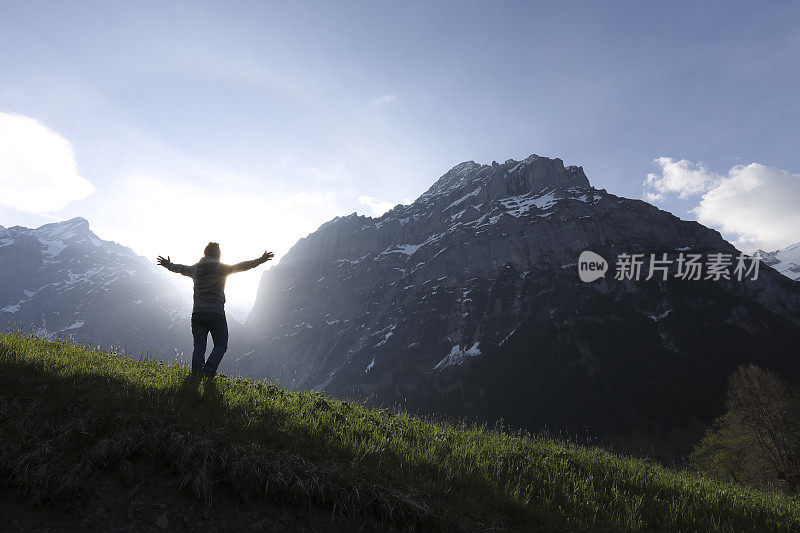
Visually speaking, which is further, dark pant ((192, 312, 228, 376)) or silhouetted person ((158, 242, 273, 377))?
silhouetted person ((158, 242, 273, 377))

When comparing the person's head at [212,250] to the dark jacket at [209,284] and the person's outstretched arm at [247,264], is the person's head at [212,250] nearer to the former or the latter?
the dark jacket at [209,284]

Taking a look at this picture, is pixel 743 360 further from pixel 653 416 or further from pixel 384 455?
pixel 384 455

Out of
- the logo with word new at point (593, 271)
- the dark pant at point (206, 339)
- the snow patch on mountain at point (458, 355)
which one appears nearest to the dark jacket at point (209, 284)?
the dark pant at point (206, 339)

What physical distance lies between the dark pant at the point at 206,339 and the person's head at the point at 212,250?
1.36 meters

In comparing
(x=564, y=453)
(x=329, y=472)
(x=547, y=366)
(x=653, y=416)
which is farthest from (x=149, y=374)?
(x=547, y=366)

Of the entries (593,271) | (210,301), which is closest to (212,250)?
(210,301)

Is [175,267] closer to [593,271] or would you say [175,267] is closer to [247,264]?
[247,264]

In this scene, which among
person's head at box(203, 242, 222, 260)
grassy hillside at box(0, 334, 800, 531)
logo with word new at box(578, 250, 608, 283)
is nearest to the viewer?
grassy hillside at box(0, 334, 800, 531)

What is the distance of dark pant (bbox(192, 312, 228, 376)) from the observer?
7938mm

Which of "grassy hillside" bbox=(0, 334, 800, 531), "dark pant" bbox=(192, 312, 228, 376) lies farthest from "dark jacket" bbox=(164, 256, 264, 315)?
"grassy hillside" bbox=(0, 334, 800, 531)

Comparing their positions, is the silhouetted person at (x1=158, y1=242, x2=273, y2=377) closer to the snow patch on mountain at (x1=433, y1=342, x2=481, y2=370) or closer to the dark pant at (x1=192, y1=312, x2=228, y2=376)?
the dark pant at (x1=192, y1=312, x2=228, y2=376)

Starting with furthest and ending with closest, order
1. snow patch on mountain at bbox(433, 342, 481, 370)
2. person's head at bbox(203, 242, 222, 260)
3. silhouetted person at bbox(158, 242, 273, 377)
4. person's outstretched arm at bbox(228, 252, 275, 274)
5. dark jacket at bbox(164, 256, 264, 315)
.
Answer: snow patch on mountain at bbox(433, 342, 481, 370), person's head at bbox(203, 242, 222, 260), person's outstretched arm at bbox(228, 252, 275, 274), dark jacket at bbox(164, 256, 264, 315), silhouetted person at bbox(158, 242, 273, 377)

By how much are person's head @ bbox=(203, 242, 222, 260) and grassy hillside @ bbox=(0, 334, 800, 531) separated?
265 cm

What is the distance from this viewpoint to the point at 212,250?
29.0ft
